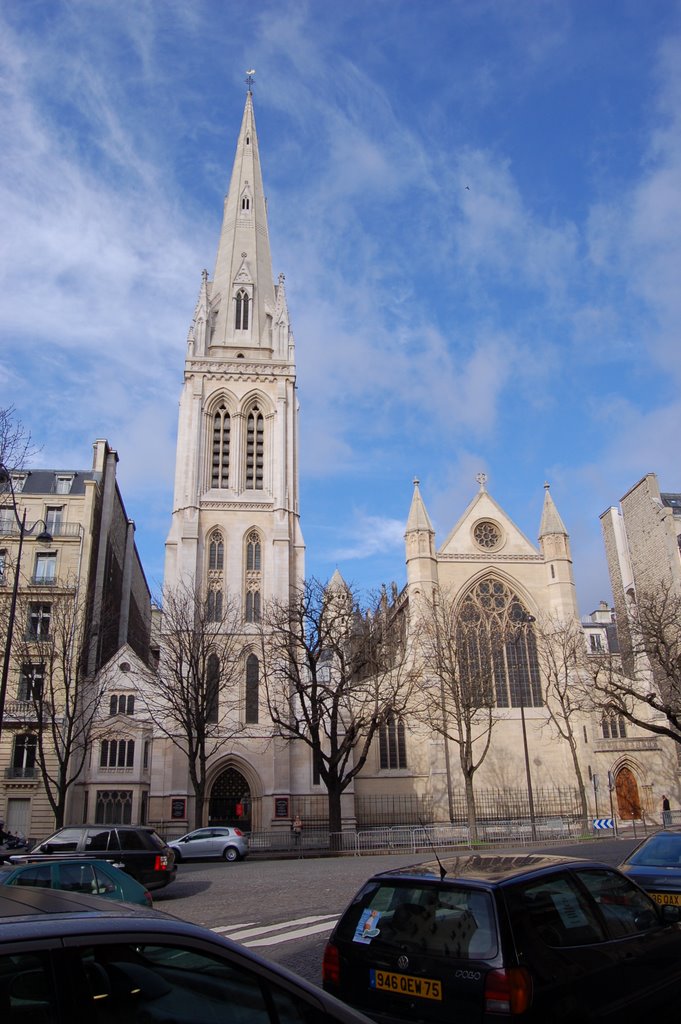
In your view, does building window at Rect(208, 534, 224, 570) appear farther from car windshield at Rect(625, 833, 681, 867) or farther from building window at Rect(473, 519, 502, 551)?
car windshield at Rect(625, 833, 681, 867)

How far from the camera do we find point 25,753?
3412 centimetres

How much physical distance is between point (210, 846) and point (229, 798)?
1376cm

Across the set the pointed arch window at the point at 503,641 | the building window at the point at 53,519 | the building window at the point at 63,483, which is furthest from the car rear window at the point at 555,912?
the building window at the point at 63,483

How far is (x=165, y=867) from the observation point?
1542cm

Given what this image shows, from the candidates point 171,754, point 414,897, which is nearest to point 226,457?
point 171,754

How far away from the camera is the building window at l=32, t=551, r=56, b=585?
123ft

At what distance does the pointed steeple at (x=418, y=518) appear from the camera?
45.8m

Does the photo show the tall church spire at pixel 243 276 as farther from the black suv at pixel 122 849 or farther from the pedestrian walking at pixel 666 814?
the black suv at pixel 122 849

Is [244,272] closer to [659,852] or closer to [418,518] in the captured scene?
[418,518]

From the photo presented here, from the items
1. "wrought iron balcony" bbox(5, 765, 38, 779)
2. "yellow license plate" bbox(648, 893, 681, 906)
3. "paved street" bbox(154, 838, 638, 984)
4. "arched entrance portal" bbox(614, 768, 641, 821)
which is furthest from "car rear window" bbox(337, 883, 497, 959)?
"arched entrance portal" bbox(614, 768, 641, 821)

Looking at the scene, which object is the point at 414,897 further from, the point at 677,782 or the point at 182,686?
the point at 677,782

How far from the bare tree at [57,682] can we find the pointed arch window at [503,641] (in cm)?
1872

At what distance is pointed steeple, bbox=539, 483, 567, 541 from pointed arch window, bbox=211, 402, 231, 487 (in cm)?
1898

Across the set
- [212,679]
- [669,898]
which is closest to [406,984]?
[669,898]
